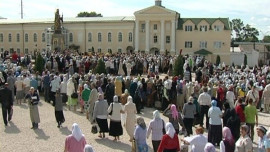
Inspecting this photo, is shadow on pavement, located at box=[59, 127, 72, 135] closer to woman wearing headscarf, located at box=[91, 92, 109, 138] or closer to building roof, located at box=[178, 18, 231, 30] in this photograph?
woman wearing headscarf, located at box=[91, 92, 109, 138]

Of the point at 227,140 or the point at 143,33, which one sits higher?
the point at 143,33

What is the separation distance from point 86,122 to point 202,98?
471 cm

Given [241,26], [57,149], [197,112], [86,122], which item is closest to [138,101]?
[86,122]

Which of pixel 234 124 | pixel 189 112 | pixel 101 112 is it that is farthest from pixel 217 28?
pixel 234 124

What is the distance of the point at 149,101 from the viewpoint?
1991 centimetres

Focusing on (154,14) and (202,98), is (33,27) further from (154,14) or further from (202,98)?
(202,98)

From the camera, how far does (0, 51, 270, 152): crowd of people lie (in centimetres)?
907

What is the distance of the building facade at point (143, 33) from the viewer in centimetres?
5972

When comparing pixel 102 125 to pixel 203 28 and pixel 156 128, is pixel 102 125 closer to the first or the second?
pixel 156 128

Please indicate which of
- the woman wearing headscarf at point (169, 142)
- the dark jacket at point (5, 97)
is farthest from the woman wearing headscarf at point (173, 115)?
the dark jacket at point (5, 97)

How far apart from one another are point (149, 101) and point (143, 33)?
141ft

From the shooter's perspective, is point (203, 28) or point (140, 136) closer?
point (140, 136)

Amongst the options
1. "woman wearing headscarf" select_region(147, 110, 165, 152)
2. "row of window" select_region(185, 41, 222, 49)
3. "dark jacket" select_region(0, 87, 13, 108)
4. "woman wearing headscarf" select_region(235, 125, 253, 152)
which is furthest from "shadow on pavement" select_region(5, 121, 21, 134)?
"row of window" select_region(185, 41, 222, 49)

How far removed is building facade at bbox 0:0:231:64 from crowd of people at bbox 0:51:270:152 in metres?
27.2
